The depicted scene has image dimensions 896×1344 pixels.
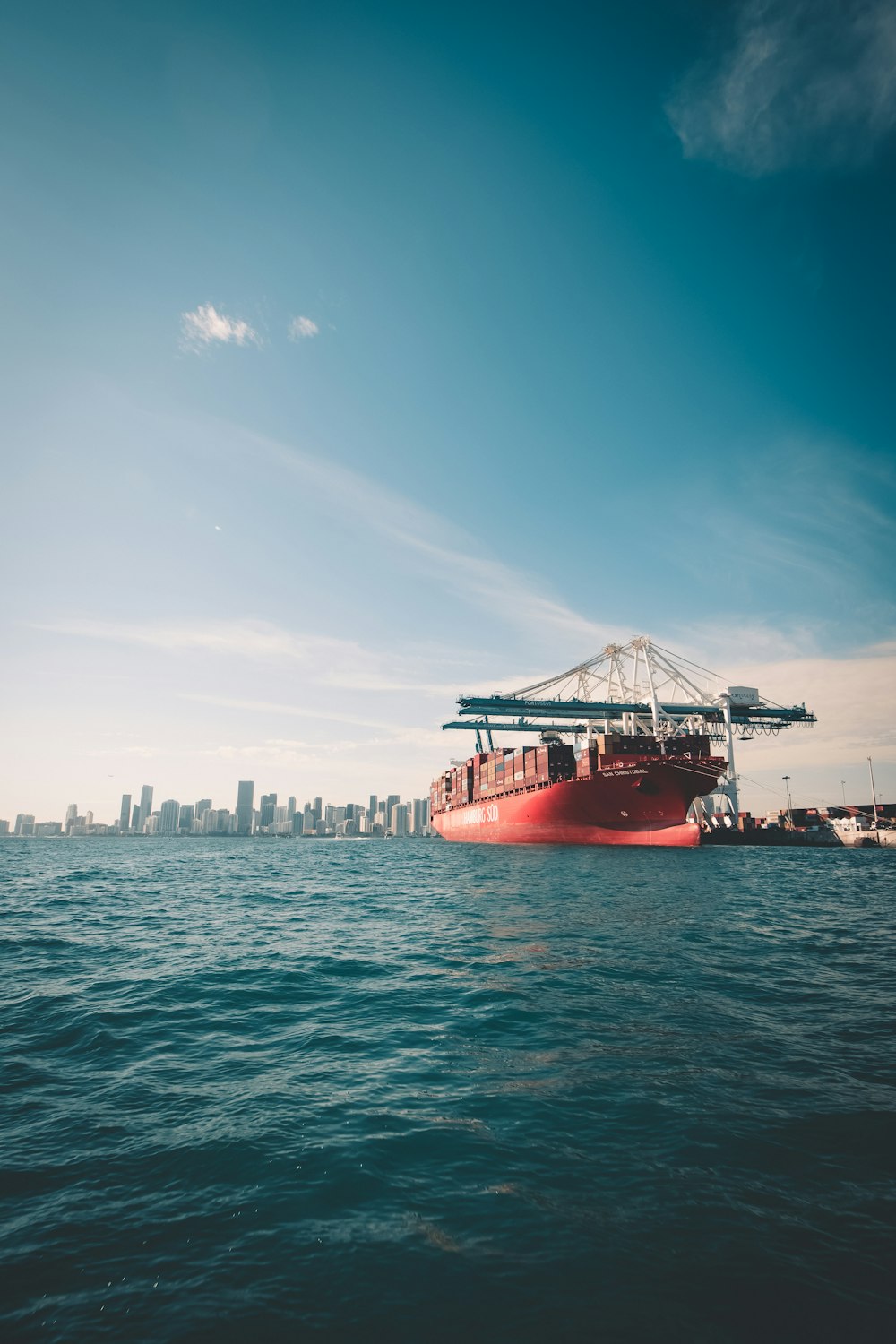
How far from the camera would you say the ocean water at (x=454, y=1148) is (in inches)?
161

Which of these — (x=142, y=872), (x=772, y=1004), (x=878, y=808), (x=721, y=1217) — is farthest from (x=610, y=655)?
(x=721, y=1217)

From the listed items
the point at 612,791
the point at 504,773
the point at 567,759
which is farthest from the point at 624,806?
the point at 504,773

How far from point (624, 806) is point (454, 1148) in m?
44.0

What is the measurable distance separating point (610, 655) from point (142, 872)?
223 ft

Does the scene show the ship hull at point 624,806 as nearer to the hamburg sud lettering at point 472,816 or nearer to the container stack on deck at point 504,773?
the container stack on deck at point 504,773

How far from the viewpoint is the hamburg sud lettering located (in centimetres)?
6440

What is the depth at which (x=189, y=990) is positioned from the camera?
12258mm

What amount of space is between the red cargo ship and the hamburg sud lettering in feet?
9.87

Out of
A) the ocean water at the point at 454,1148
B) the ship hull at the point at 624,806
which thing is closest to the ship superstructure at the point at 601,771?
the ship hull at the point at 624,806

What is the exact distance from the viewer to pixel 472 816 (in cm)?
7225

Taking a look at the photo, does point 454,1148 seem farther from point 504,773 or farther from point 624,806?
point 504,773

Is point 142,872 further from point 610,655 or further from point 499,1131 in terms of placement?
point 610,655

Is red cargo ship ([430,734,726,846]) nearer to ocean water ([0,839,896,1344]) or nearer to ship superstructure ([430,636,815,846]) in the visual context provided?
ship superstructure ([430,636,815,846])

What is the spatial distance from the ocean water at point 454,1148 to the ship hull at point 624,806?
3255cm
